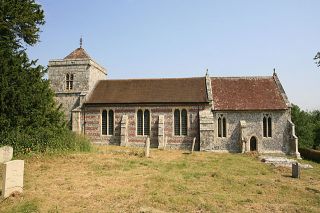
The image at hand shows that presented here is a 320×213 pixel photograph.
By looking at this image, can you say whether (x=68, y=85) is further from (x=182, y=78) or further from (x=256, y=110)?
(x=256, y=110)

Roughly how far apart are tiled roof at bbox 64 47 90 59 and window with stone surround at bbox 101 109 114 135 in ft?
25.4

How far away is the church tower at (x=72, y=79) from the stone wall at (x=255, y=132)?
51.5 ft

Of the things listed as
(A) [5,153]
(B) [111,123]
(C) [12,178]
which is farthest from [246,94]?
(C) [12,178]

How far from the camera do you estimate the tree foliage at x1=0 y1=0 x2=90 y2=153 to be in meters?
17.8

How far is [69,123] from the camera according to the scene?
3519cm

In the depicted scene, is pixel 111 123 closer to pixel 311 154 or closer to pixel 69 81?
pixel 69 81

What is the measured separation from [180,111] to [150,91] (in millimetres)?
4524

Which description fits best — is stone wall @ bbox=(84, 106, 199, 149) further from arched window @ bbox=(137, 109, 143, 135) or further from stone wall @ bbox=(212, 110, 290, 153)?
stone wall @ bbox=(212, 110, 290, 153)

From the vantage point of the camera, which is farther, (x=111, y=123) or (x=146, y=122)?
(x=111, y=123)

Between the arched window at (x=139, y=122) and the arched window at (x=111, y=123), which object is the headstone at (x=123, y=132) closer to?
the arched window at (x=139, y=122)

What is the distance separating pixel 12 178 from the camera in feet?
34.5

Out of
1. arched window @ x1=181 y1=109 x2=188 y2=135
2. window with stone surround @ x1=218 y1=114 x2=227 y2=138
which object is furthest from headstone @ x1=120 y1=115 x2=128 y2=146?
window with stone surround @ x1=218 y1=114 x2=227 y2=138

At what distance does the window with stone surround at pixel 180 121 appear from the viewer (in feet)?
106

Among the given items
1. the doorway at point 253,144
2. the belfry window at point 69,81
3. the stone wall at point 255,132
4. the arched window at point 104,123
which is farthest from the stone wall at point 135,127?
the doorway at point 253,144
